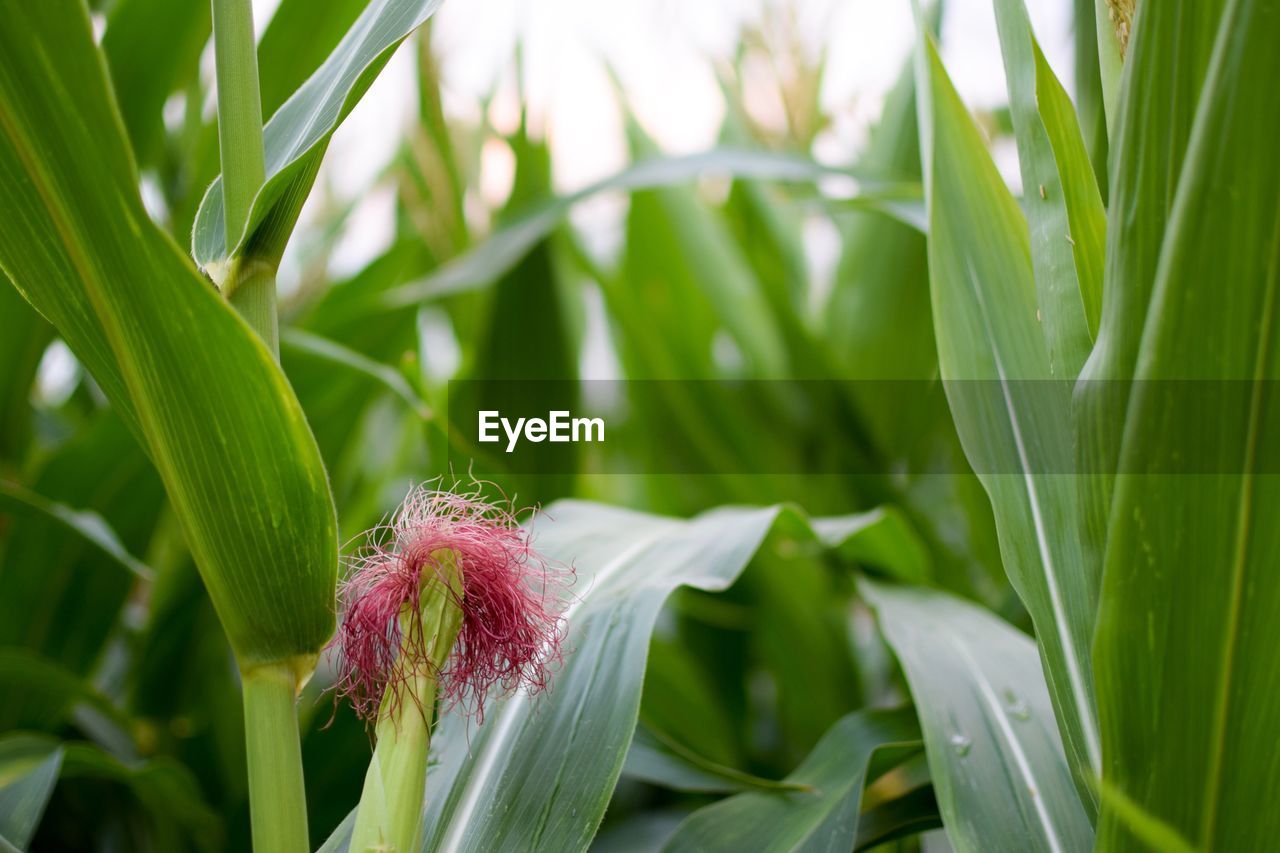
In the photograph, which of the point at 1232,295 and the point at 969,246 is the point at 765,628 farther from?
the point at 1232,295

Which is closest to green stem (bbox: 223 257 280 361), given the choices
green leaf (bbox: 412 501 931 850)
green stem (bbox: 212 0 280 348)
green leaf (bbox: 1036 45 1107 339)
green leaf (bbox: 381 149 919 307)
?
green stem (bbox: 212 0 280 348)

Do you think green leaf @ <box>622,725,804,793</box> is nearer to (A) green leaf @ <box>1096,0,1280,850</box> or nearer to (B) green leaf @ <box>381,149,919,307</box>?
(A) green leaf @ <box>1096,0,1280,850</box>

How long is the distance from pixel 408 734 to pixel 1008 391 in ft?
0.70

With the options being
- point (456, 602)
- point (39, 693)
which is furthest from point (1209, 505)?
point (39, 693)

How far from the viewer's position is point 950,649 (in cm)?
39

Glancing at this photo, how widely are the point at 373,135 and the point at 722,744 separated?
0.95 m

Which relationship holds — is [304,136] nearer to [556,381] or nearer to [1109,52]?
[1109,52]

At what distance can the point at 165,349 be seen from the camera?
216 millimetres

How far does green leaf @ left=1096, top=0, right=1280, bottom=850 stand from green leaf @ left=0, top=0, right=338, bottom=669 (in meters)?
0.19

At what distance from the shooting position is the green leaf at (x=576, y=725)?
0.87 feet

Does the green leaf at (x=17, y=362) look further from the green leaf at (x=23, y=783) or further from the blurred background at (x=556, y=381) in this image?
the green leaf at (x=23, y=783)

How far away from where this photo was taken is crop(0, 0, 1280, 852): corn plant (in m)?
0.19

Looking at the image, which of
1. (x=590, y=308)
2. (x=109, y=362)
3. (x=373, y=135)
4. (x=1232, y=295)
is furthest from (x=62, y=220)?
(x=373, y=135)
